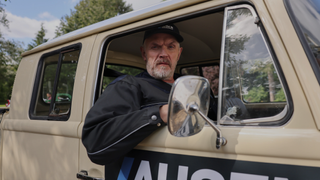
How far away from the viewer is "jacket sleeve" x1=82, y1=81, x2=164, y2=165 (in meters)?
1.29

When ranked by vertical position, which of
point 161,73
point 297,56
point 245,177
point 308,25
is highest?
point 161,73

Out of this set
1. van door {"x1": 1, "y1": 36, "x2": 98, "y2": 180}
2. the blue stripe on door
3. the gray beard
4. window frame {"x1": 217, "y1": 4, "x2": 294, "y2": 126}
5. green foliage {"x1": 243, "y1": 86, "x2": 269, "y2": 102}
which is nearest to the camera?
window frame {"x1": 217, "y1": 4, "x2": 294, "y2": 126}

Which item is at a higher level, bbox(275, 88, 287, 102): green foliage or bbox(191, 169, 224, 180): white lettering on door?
bbox(275, 88, 287, 102): green foliage

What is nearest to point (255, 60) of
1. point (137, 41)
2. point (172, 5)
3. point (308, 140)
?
point (308, 140)

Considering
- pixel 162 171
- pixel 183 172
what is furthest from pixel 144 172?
pixel 183 172

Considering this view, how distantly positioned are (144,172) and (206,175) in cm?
38

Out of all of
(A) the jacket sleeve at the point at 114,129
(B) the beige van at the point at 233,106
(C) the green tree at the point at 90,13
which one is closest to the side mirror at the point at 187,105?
(B) the beige van at the point at 233,106

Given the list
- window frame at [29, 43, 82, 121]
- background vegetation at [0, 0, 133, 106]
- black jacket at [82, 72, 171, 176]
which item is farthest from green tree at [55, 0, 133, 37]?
black jacket at [82, 72, 171, 176]

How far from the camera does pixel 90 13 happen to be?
23.9m

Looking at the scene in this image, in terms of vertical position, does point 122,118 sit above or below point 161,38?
below

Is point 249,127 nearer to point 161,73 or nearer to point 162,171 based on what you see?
point 162,171

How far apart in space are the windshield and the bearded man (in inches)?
28.4

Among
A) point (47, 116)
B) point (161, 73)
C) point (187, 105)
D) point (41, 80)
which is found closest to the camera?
point (187, 105)

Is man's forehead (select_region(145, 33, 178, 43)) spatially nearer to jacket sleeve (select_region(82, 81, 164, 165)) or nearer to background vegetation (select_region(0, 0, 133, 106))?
jacket sleeve (select_region(82, 81, 164, 165))
